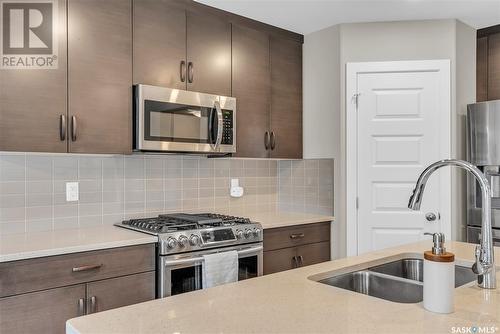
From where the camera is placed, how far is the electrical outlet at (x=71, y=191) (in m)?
2.68

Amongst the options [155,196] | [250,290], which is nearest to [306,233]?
[155,196]

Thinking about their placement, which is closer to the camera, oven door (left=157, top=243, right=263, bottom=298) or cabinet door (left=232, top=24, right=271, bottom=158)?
oven door (left=157, top=243, right=263, bottom=298)

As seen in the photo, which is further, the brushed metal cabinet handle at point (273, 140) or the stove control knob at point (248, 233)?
the brushed metal cabinet handle at point (273, 140)

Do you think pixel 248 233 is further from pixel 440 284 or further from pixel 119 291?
pixel 440 284

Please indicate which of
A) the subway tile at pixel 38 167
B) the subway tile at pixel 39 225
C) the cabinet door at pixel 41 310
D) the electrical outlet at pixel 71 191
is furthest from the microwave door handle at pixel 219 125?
the cabinet door at pixel 41 310

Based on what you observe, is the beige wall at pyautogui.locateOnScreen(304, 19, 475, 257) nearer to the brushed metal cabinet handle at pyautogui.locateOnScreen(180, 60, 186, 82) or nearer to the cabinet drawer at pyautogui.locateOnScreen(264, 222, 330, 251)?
the cabinet drawer at pyautogui.locateOnScreen(264, 222, 330, 251)

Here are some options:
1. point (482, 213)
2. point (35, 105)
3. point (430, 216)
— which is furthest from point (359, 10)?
point (35, 105)

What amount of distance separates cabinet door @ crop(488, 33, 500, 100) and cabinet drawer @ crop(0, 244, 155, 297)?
9.40ft

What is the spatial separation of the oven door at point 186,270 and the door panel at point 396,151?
3.30 ft

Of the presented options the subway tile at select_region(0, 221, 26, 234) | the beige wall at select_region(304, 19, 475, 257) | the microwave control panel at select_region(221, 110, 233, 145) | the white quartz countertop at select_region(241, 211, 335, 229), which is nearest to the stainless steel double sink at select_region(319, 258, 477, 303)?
the white quartz countertop at select_region(241, 211, 335, 229)

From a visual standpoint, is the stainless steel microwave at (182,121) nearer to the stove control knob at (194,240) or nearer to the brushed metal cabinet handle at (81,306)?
the stove control knob at (194,240)

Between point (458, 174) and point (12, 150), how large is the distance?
9.84 feet

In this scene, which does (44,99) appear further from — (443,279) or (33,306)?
(443,279)

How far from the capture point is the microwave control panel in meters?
3.00
